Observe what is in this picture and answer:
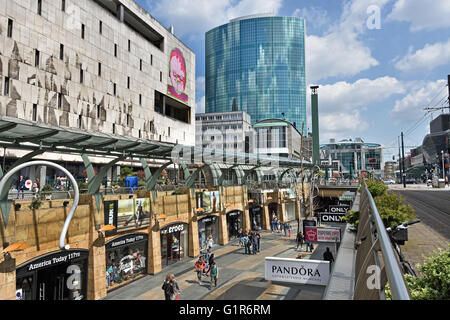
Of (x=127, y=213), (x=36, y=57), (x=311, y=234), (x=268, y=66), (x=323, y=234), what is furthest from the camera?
(x=268, y=66)

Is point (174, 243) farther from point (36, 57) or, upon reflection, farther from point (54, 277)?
point (36, 57)

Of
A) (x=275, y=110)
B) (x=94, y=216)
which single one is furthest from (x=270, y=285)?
(x=275, y=110)

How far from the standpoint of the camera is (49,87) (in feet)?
106

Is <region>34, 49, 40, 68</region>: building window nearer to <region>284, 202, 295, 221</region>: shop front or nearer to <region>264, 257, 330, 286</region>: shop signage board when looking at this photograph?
<region>264, 257, 330, 286</region>: shop signage board

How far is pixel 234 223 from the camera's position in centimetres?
3369

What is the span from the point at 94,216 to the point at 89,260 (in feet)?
7.85

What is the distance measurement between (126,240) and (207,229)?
10.6 m

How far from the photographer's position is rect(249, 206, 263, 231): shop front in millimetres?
37656

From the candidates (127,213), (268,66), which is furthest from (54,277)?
(268,66)

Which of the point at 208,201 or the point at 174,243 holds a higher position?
the point at 208,201

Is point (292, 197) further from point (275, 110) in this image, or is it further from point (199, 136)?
point (275, 110)

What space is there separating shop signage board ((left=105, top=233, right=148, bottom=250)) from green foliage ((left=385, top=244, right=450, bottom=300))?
54.3ft
